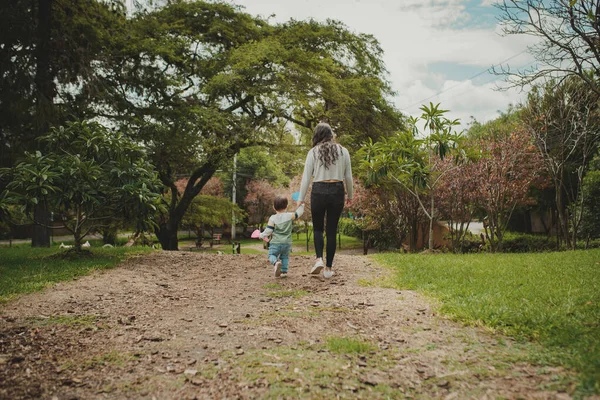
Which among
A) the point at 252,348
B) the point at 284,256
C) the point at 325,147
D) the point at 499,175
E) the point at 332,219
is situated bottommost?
the point at 252,348

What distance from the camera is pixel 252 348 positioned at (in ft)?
8.86

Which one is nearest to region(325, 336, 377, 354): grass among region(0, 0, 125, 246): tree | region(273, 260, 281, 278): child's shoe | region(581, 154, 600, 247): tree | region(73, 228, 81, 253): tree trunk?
region(273, 260, 281, 278): child's shoe

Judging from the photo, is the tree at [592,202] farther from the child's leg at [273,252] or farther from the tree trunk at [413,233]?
the child's leg at [273,252]

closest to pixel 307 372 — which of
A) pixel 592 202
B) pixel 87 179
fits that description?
pixel 87 179

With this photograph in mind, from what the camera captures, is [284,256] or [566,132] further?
[566,132]

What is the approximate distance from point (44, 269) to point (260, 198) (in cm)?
2664

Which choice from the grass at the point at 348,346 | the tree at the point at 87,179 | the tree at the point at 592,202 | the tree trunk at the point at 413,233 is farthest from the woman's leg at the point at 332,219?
the tree at the point at 592,202

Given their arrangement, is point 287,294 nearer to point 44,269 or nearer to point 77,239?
point 44,269

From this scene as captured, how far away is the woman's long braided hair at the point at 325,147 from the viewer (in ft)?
16.1

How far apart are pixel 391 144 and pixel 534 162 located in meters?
6.30

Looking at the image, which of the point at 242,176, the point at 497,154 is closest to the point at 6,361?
the point at 497,154

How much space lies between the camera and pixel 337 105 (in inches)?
548

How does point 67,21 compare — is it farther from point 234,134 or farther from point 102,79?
point 234,134

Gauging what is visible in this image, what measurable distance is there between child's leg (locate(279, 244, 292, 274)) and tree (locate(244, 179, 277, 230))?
26.5 meters
